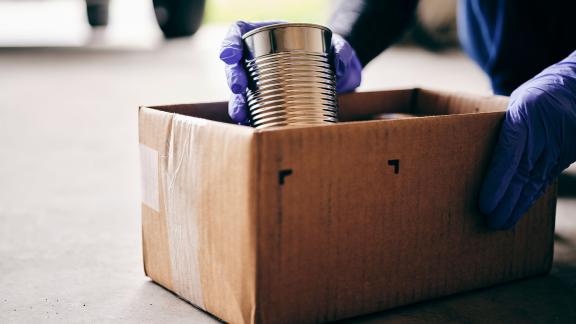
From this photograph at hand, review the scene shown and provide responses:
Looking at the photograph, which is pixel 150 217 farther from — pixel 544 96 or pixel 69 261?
pixel 544 96

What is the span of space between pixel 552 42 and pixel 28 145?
1761 millimetres

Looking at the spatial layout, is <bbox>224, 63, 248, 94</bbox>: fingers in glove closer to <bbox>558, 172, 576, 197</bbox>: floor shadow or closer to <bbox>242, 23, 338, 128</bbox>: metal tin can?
<bbox>242, 23, 338, 128</bbox>: metal tin can

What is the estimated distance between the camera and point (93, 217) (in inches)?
53.3

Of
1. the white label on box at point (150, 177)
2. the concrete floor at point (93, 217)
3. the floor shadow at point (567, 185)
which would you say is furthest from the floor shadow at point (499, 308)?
the floor shadow at point (567, 185)

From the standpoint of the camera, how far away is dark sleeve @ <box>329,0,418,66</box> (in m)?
1.32

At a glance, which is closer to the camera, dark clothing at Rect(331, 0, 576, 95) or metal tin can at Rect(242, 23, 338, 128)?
metal tin can at Rect(242, 23, 338, 128)

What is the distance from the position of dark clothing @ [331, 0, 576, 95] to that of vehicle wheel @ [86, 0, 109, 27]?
493cm

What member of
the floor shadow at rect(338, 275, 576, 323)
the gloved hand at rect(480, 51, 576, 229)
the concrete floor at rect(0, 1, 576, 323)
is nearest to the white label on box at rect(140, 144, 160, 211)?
the concrete floor at rect(0, 1, 576, 323)

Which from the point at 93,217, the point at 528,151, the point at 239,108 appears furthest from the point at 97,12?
the point at 528,151

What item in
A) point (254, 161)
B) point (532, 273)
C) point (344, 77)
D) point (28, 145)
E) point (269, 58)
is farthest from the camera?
point (28, 145)

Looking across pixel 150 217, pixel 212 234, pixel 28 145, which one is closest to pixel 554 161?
pixel 212 234

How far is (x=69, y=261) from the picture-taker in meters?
1.09

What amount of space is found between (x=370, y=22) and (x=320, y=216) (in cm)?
72

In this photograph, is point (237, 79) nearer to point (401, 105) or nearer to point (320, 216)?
point (320, 216)
